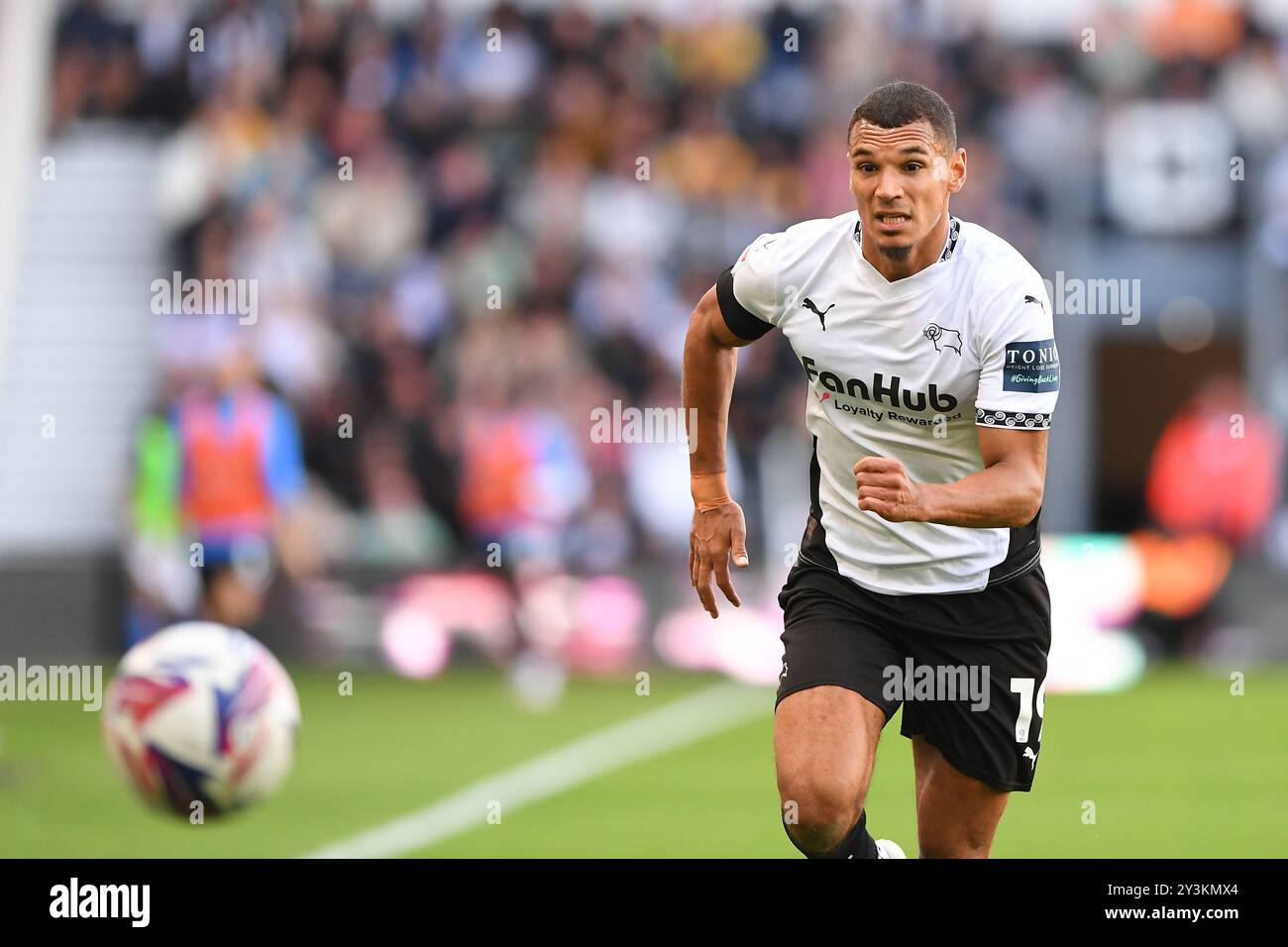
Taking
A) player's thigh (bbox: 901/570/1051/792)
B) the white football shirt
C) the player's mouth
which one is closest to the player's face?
the player's mouth

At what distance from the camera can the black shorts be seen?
6234mm

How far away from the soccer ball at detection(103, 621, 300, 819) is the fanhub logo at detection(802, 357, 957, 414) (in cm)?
240

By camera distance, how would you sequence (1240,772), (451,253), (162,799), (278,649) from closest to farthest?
(162,799), (1240,772), (278,649), (451,253)

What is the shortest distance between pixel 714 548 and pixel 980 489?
3.37ft

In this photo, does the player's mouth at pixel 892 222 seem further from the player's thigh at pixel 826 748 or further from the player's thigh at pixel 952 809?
the player's thigh at pixel 952 809

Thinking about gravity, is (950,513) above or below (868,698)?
above

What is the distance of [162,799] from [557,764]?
4.16 metres

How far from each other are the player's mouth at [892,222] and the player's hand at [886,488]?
0.82 m

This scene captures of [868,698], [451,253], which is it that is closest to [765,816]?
[868,698]

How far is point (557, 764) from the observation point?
1119 cm
